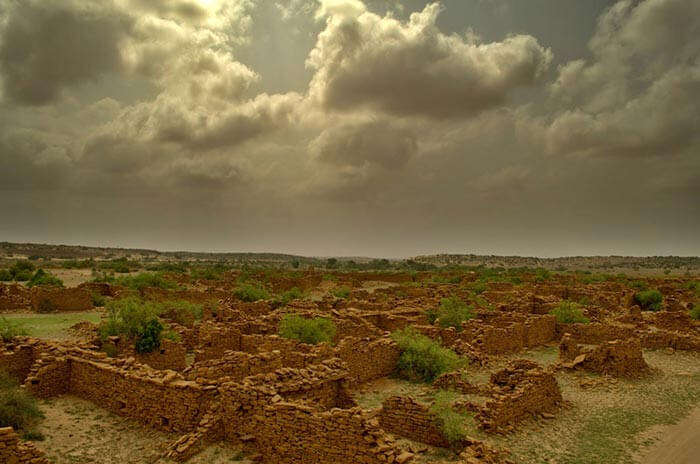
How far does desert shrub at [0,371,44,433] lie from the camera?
372 inches

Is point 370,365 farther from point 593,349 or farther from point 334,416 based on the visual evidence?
point 593,349

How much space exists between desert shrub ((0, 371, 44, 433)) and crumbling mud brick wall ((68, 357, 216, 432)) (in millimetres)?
1306

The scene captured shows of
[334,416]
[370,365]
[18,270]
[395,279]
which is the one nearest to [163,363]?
[370,365]

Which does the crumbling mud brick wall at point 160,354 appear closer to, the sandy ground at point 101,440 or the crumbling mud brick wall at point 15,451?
the sandy ground at point 101,440

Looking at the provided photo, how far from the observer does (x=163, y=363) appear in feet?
52.1

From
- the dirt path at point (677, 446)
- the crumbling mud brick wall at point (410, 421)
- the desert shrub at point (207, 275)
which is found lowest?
the dirt path at point (677, 446)

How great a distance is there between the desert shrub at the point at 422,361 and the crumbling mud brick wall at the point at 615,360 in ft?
17.4

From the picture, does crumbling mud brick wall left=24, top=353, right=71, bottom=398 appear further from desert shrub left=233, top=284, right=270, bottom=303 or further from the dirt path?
desert shrub left=233, top=284, right=270, bottom=303

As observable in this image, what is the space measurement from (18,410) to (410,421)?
8.42m

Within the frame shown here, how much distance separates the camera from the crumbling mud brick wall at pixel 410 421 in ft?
38.4

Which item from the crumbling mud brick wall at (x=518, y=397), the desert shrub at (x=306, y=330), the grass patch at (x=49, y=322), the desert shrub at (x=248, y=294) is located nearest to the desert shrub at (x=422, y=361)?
the crumbling mud brick wall at (x=518, y=397)

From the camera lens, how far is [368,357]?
16.2m

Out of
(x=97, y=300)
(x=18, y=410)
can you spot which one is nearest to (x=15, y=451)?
(x=18, y=410)

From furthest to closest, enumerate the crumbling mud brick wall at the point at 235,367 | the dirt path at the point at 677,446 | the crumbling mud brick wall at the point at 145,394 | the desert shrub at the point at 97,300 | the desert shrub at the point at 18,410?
the desert shrub at the point at 97,300
the crumbling mud brick wall at the point at 235,367
the dirt path at the point at 677,446
the crumbling mud brick wall at the point at 145,394
the desert shrub at the point at 18,410
